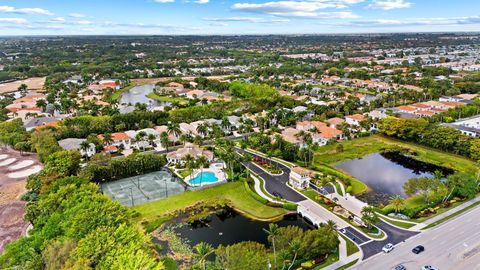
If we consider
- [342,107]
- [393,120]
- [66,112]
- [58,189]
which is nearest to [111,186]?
[58,189]

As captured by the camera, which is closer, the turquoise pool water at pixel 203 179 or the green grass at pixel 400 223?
the green grass at pixel 400 223

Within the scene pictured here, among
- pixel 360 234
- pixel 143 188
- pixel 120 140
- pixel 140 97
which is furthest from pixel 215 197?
pixel 140 97

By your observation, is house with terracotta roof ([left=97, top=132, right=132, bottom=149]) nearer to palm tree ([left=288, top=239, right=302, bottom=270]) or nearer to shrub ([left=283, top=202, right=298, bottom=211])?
shrub ([left=283, top=202, right=298, bottom=211])

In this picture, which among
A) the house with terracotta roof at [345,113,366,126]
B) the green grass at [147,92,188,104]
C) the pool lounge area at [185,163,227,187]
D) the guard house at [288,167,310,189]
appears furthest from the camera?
the green grass at [147,92,188,104]

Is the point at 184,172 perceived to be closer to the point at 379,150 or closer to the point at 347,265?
the point at 347,265

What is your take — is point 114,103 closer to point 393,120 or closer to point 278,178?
point 278,178

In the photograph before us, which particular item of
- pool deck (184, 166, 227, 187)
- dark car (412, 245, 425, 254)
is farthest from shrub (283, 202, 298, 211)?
dark car (412, 245, 425, 254)

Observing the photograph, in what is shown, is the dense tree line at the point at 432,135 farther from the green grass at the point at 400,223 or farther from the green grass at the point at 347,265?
the green grass at the point at 347,265

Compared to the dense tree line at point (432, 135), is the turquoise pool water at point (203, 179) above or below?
below

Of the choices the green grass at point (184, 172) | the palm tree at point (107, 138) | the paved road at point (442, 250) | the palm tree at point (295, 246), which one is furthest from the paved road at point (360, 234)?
the palm tree at point (107, 138)
